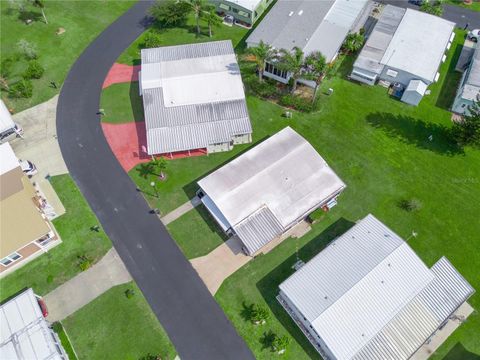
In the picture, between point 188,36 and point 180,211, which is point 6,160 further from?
point 188,36

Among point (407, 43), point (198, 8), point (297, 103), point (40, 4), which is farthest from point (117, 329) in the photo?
point (407, 43)

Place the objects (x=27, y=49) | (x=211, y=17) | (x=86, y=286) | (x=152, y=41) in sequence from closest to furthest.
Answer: (x=86, y=286) → (x=27, y=49) → (x=152, y=41) → (x=211, y=17)

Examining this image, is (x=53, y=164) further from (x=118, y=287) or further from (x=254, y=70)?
(x=254, y=70)

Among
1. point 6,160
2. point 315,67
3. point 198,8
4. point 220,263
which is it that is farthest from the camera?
point 198,8

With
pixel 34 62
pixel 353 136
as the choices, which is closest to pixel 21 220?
pixel 34 62

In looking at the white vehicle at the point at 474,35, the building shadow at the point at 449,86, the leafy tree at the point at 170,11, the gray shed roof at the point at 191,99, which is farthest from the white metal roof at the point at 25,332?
the white vehicle at the point at 474,35

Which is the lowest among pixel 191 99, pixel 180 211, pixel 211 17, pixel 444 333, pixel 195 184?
pixel 444 333

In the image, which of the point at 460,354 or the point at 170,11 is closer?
the point at 460,354
